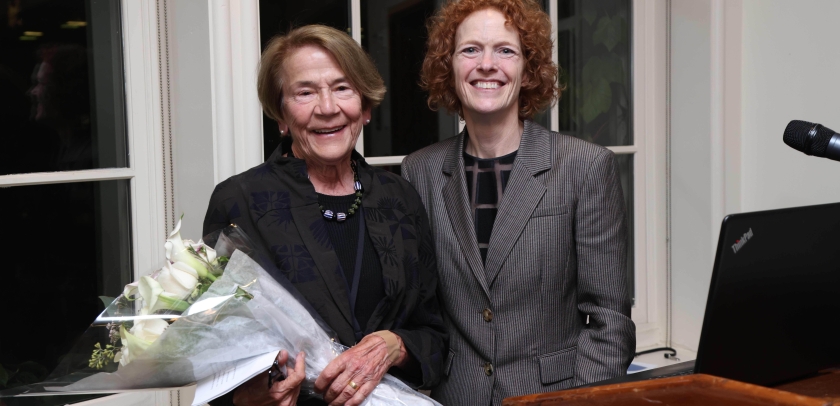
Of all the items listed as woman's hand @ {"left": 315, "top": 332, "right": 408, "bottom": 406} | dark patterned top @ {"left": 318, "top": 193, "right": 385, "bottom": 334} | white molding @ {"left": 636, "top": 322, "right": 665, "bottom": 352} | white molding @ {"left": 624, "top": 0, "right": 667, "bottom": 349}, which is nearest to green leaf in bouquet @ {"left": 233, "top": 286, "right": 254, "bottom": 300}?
woman's hand @ {"left": 315, "top": 332, "right": 408, "bottom": 406}

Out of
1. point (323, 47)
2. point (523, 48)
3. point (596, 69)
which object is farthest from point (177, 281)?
point (596, 69)

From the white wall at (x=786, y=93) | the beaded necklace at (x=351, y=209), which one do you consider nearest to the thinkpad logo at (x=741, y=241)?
the beaded necklace at (x=351, y=209)

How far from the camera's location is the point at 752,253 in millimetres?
1062

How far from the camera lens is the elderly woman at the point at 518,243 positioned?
1.59m

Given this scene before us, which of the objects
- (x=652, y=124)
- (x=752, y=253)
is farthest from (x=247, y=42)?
(x=652, y=124)

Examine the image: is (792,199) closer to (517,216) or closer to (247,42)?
(517,216)

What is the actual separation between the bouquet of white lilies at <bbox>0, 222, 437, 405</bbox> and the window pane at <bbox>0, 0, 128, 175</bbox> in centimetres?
65

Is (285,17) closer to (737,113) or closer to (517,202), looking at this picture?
(517,202)

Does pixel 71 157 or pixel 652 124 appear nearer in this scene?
pixel 71 157

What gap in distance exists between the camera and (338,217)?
151 cm

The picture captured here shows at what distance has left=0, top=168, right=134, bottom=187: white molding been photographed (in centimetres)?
160

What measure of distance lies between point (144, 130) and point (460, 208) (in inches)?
31.7

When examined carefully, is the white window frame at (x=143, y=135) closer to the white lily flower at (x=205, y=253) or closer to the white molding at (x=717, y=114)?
the white lily flower at (x=205, y=253)

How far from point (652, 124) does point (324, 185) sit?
5.65ft
